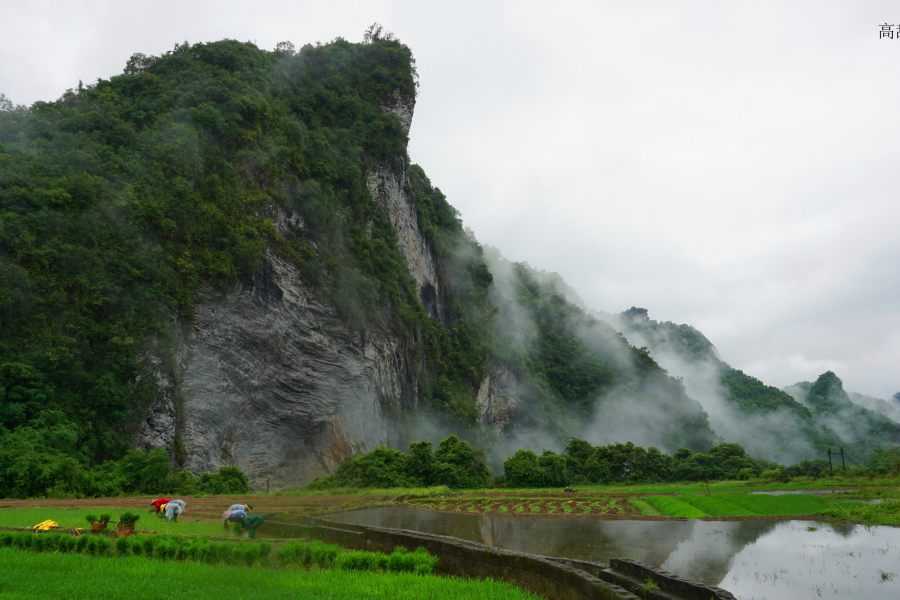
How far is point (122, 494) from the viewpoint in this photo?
24297mm

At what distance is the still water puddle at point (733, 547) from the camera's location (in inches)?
363

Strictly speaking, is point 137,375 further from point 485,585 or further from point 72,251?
point 485,585

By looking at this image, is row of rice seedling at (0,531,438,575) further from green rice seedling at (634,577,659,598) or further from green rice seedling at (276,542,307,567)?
green rice seedling at (634,577,659,598)

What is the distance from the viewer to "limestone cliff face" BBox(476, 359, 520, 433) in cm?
6425

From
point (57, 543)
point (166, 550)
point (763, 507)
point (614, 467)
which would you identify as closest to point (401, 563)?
point (166, 550)

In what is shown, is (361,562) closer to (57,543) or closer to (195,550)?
(195,550)

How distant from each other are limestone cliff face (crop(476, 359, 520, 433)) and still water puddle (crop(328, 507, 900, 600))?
44968 millimetres

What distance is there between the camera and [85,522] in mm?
12883

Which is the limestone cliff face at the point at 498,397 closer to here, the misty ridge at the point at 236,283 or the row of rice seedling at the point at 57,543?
the misty ridge at the point at 236,283

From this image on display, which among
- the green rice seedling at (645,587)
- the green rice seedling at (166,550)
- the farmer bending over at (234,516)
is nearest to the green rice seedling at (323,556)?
the green rice seedling at (166,550)

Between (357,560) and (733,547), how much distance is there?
29.9ft

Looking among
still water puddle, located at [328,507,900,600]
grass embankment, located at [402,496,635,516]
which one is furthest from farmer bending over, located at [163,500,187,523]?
grass embankment, located at [402,496,635,516]

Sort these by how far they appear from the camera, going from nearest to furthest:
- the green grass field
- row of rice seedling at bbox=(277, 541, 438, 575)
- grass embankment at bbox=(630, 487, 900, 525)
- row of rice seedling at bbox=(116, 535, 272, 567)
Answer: row of rice seedling at bbox=(116, 535, 272, 567), row of rice seedling at bbox=(277, 541, 438, 575), grass embankment at bbox=(630, 487, 900, 525), the green grass field

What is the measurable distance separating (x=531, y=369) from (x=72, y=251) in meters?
58.7
